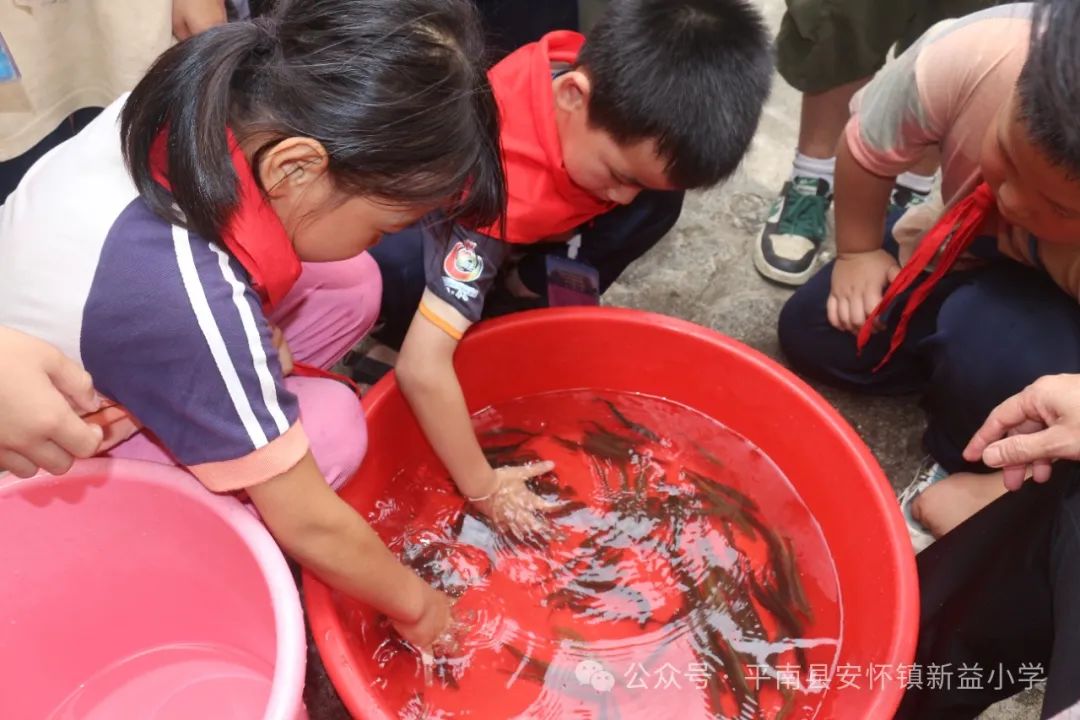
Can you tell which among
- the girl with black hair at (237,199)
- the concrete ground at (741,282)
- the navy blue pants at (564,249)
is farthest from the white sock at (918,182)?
the girl with black hair at (237,199)

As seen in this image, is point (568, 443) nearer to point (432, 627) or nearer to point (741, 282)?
point (432, 627)

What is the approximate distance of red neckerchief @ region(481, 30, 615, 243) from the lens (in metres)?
1.12

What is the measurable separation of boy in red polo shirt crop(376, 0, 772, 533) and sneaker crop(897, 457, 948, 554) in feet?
2.18

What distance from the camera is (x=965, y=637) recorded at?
38.9 inches

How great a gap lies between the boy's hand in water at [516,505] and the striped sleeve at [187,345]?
508 millimetres

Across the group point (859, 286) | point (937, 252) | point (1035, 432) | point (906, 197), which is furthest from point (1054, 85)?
point (906, 197)

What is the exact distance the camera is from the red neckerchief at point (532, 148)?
1.12m

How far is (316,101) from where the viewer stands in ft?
2.49

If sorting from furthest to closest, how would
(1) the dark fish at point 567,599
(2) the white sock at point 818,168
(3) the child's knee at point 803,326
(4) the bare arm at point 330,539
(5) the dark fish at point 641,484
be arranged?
(2) the white sock at point 818,168 → (3) the child's knee at point 803,326 → (5) the dark fish at point 641,484 → (1) the dark fish at point 567,599 → (4) the bare arm at point 330,539

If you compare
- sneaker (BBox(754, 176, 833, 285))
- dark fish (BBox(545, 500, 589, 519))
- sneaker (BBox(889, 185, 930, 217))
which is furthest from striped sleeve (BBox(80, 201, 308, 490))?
sneaker (BBox(889, 185, 930, 217))

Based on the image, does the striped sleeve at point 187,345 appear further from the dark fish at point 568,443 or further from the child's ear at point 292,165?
the dark fish at point 568,443

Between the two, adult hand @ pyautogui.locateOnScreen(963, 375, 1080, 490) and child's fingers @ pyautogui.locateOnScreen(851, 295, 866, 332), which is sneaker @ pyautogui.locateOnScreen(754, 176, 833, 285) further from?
adult hand @ pyautogui.locateOnScreen(963, 375, 1080, 490)

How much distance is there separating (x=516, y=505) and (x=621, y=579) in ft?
0.60

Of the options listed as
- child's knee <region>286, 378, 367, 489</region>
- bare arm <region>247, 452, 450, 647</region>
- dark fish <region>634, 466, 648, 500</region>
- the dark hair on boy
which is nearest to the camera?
the dark hair on boy
